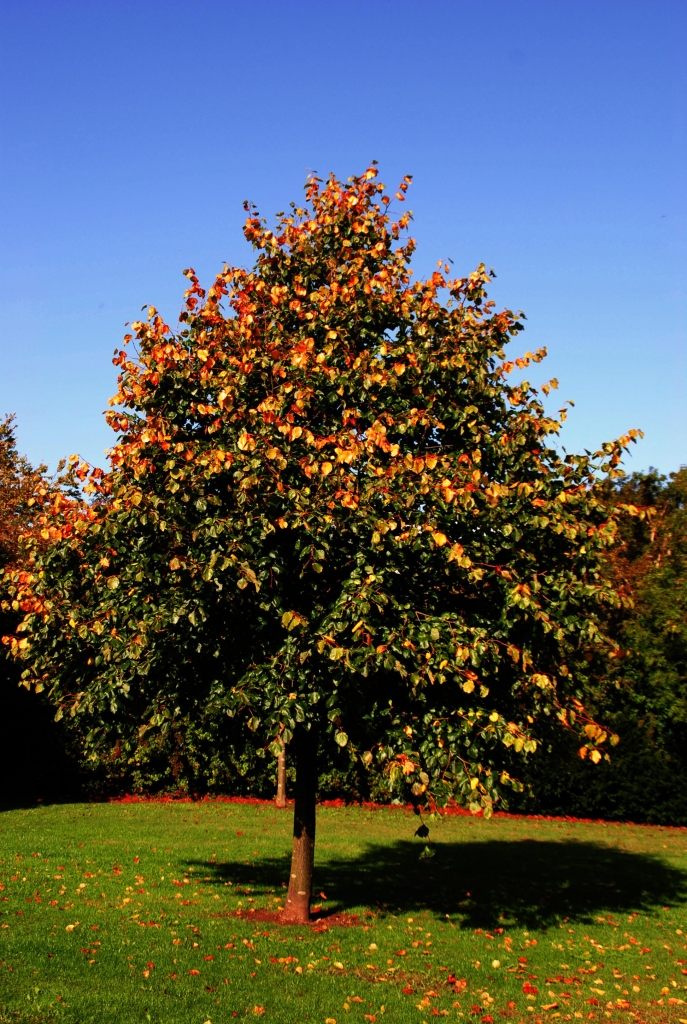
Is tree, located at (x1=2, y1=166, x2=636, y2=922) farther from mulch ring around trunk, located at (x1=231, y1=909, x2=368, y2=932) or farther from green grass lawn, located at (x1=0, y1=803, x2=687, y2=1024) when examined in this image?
green grass lawn, located at (x1=0, y1=803, x2=687, y2=1024)

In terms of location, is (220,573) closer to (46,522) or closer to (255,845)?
(46,522)

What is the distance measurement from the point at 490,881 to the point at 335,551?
8.51m

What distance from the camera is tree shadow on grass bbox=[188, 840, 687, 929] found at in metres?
12.3

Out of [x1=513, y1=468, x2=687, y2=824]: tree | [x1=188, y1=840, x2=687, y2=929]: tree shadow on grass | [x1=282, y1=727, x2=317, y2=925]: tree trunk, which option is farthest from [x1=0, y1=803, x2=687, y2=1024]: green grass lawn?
[x1=513, y1=468, x2=687, y2=824]: tree

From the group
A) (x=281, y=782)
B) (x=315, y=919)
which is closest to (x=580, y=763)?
(x=281, y=782)

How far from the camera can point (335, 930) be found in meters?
10.5

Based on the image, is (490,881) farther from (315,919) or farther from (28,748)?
(28,748)

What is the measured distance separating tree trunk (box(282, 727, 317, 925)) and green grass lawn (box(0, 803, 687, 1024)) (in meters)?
0.41

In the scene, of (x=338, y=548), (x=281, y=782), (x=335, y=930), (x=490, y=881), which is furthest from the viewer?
(x=281, y=782)

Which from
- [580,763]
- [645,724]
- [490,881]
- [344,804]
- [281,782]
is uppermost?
[645,724]

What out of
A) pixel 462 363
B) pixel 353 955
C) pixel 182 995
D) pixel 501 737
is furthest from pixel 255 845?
pixel 462 363

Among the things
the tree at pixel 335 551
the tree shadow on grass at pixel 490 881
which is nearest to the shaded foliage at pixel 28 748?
the tree shadow on grass at pixel 490 881

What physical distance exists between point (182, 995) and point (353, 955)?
8.26ft

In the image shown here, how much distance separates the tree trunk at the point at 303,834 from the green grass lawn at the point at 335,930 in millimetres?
407
